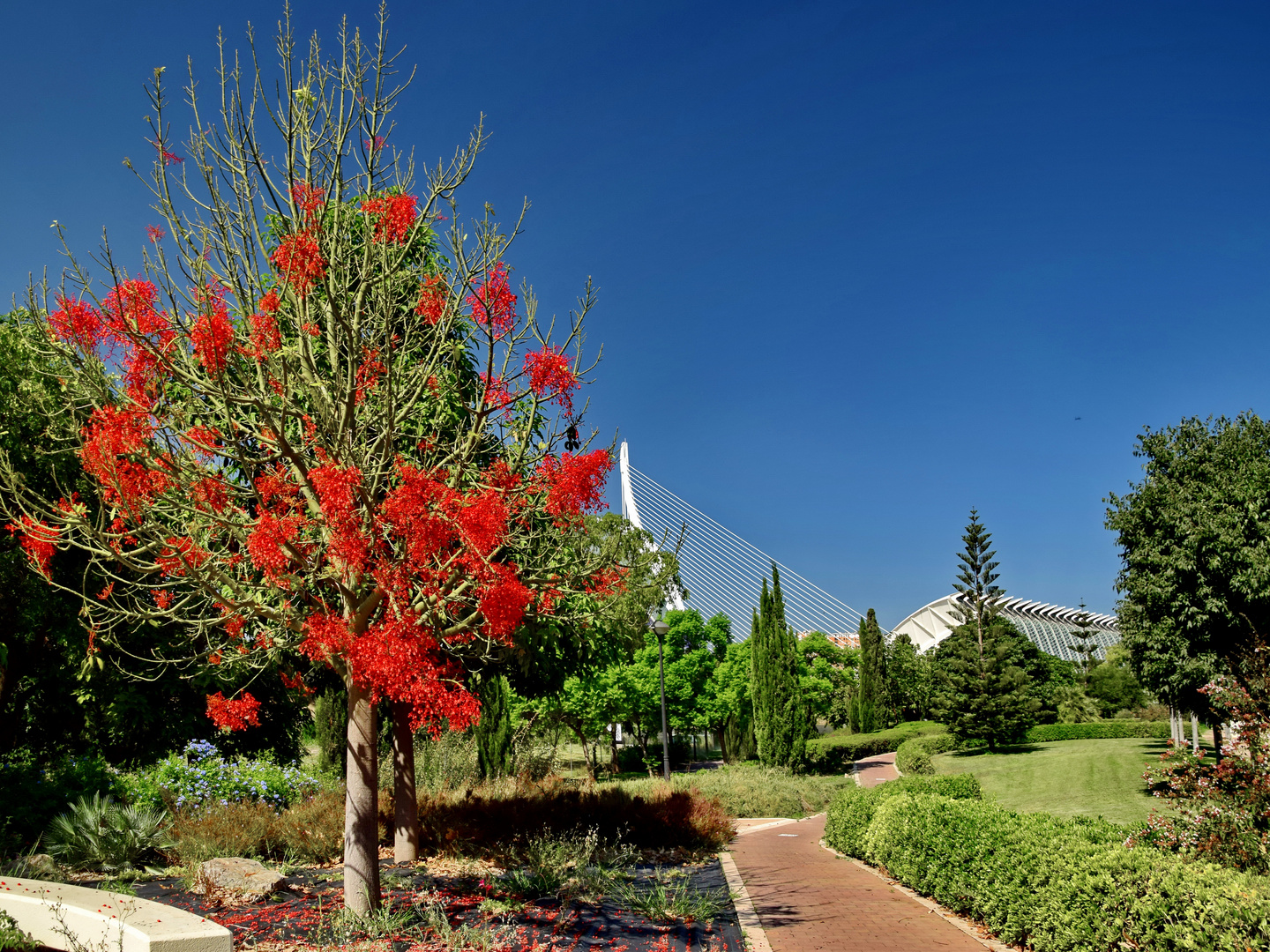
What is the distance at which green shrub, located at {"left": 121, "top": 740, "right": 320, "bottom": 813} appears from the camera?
12.0m

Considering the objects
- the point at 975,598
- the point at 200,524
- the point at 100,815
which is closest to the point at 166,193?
the point at 200,524

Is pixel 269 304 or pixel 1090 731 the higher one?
pixel 269 304

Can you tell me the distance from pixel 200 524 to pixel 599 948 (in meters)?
5.23

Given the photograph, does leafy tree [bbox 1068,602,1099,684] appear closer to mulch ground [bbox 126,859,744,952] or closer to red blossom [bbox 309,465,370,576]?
mulch ground [bbox 126,859,744,952]

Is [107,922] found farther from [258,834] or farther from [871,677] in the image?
[871,677]

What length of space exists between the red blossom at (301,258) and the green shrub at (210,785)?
26.6 feet

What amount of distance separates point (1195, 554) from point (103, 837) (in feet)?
74.8

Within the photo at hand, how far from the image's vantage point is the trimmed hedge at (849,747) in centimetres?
3253

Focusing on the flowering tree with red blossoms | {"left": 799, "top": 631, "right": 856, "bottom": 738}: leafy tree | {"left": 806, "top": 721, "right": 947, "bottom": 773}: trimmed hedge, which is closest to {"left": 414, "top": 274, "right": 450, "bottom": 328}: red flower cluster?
the flowering tree with red blossoms

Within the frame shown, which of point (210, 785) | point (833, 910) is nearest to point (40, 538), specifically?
point (210, 785)

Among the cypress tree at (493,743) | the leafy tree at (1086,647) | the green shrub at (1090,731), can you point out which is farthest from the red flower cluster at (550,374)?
the leafy tree at (1086,647)

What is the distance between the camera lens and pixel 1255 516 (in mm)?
18734

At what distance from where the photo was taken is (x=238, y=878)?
828cm

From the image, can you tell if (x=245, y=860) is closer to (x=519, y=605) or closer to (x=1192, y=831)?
(x=519, y=605)
